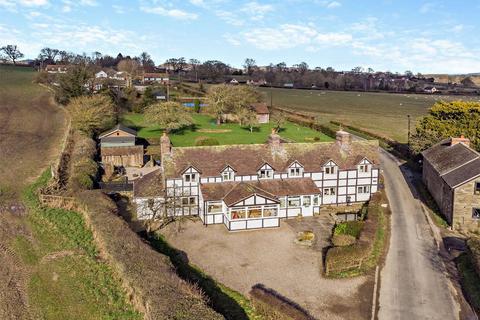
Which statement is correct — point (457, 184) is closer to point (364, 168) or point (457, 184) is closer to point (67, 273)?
point (364, 168)

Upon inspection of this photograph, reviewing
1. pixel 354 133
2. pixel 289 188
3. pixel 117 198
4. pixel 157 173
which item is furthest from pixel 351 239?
pixel 354 133

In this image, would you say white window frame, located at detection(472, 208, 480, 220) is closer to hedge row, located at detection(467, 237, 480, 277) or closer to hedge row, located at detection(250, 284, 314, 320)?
hedge row, located at detection(467, 237, 480, 277)

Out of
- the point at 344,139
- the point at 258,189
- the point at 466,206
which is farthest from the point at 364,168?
the point at 258,189

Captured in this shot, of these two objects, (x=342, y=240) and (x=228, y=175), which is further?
(x=228, y=175)

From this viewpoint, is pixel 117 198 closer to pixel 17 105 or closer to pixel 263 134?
pixel 263 134

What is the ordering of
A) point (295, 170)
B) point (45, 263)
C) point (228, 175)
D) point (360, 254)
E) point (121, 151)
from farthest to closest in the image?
point (121, 151) → point (295, 170) → point (228, 175) → point (360, 254) → point (45, 263)

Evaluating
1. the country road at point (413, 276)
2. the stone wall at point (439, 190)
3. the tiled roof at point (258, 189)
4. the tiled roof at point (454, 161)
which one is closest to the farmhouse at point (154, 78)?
the stone wall at point (439, 190)

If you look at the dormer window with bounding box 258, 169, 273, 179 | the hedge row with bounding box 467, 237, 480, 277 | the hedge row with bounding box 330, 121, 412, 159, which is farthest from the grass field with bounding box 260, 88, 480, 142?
the hedge row with bounding box 467, 237, 480, 277
